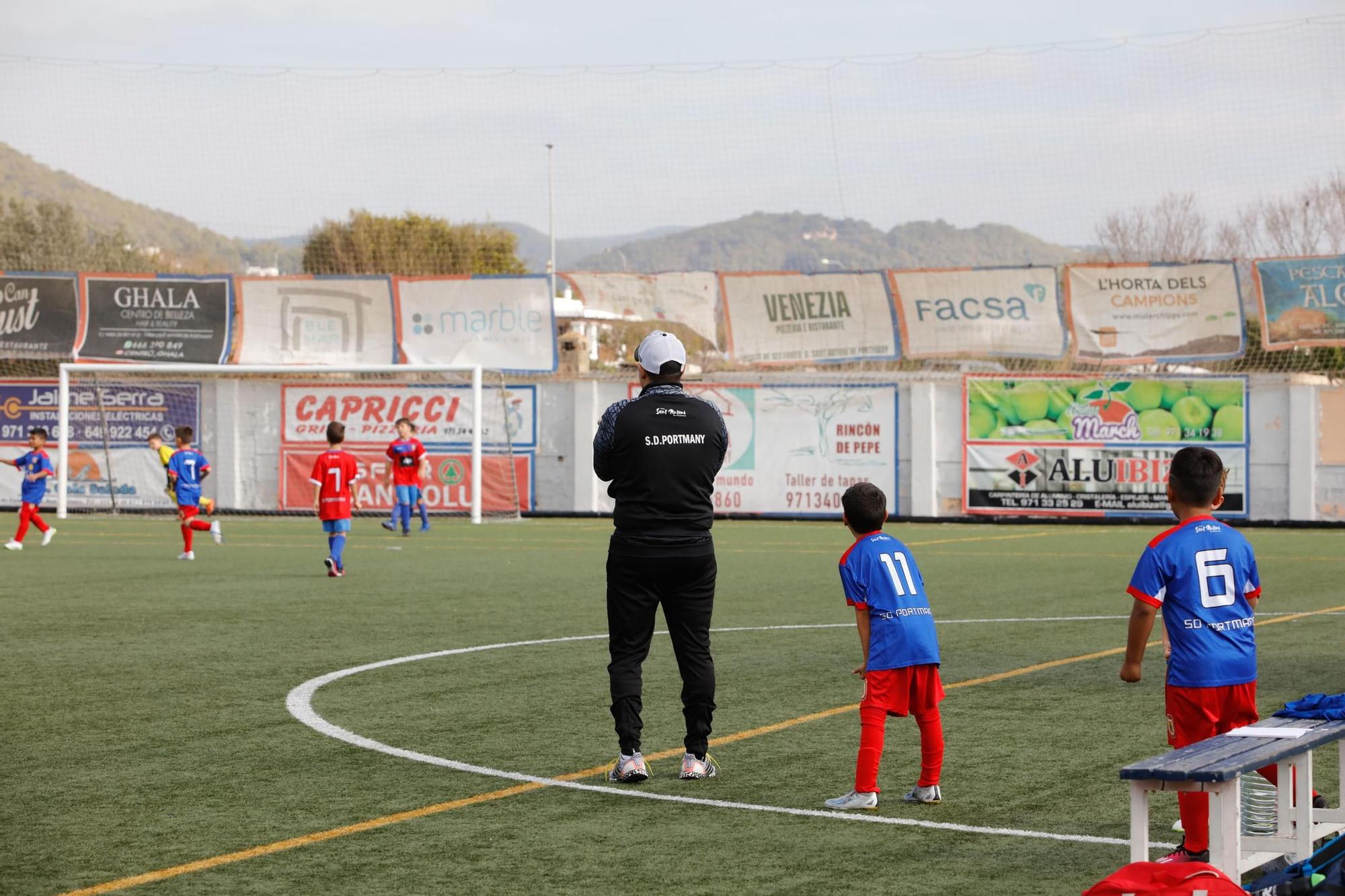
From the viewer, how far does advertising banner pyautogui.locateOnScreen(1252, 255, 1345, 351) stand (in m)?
29.9

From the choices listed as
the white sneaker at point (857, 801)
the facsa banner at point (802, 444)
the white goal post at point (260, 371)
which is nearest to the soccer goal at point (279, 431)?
the white goal post at point (260, 371)

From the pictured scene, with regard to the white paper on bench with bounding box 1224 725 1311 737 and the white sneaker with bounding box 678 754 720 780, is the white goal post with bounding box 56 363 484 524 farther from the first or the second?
the white paper on bench with bounding box 1224 725 1311 737

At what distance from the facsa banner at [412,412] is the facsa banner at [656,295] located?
2322 mm

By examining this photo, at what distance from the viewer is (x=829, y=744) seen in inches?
338

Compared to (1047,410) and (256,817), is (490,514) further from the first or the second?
(256,817)

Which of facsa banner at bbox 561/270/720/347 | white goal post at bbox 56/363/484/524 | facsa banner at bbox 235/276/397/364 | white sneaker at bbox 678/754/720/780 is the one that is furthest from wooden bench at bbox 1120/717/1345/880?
facsa banner at bbox 235/276/397/364

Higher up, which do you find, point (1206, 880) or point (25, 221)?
point (25, 221)

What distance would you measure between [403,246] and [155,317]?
3128 cm

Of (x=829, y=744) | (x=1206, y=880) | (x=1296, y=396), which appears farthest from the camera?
(x=1296, y=396)

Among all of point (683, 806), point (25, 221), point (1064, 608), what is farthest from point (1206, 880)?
point (25, 221)

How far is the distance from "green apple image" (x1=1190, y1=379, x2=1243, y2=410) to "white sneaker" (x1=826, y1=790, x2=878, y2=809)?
24.6 metres

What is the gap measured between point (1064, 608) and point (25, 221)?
61865 millimetres

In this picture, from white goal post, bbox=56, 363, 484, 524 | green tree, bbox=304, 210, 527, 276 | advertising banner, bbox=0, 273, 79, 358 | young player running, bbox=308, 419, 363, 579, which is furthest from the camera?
green tree, bbox=304, 210, 527, 276

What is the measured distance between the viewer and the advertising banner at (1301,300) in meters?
29.9
